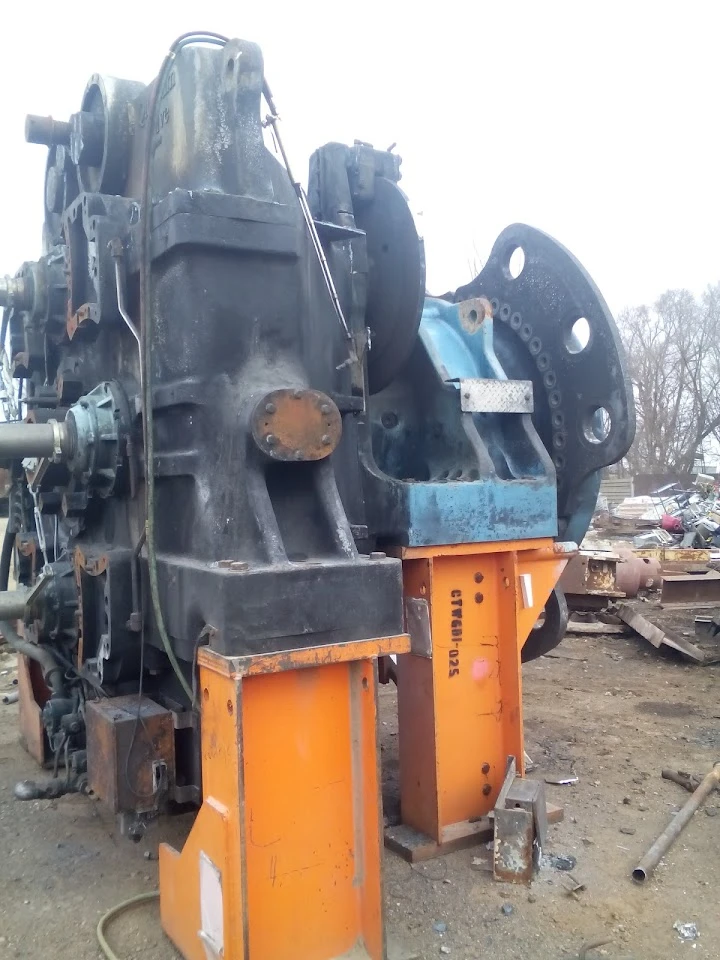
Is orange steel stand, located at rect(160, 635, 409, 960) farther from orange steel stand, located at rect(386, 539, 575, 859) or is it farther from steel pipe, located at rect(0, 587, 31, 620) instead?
Result: steel pipe, located at rect(0, 587, 31, 620)

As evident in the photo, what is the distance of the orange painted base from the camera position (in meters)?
3.07

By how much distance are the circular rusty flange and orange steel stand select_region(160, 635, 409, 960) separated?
1.78ft

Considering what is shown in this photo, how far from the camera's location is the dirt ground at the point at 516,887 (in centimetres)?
249

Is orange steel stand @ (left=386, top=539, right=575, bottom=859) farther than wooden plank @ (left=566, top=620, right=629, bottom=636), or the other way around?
wooden plank @ (left=566, top=620, right=629, bottom=636)

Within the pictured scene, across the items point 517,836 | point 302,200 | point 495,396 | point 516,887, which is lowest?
point 516,887

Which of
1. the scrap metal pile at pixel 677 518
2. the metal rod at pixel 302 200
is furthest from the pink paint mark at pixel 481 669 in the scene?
the scrap metal pile at pixel 677 518

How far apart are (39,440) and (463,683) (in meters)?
1.74

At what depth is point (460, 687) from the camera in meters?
3.15

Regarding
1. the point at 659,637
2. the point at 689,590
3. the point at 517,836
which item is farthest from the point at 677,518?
the point at 517,836

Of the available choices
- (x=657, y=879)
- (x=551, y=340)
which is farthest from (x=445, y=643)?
(x=551, y=340)

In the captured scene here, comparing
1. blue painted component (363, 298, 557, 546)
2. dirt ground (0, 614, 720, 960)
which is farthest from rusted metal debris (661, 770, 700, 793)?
blue painted component (363, 298, 557, 546)

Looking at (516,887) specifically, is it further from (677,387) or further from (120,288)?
(677,387)

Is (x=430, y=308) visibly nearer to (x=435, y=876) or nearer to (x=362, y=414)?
(x=362, y=414)

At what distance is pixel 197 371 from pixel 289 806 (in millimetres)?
1206
